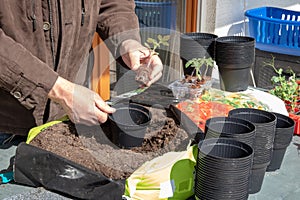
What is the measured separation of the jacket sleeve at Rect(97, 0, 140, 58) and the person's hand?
38mm

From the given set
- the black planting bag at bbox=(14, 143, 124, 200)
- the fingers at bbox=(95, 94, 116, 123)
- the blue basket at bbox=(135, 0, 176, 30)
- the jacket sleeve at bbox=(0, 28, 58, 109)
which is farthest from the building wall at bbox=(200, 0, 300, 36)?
the black planting bag at bbox=(14, 143, 124, 200)

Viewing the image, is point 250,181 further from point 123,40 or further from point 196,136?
point 123,40

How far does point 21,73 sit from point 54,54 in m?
0.27

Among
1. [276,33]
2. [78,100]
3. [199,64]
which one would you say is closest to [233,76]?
[199,64]

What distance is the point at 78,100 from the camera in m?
1.36

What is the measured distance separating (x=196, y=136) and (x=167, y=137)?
87 millimetres

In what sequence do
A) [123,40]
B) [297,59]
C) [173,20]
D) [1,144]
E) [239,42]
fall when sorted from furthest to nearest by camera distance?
1. [173,20]
2. [297,59]
3. [239,42]
4. [123,40]
5. [1,144]

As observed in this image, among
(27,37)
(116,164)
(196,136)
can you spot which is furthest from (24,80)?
(196,136)

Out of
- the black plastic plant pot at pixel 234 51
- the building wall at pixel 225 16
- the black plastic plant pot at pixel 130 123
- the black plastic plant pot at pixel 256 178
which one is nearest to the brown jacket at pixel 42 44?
the black plastic plant pot at pixel 130 123

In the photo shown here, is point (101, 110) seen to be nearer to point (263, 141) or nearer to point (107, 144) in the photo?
point (107, 144)

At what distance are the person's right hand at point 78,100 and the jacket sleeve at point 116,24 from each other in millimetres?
459

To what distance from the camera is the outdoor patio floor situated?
1.21 m

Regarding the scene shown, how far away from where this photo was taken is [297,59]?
3.28 meters

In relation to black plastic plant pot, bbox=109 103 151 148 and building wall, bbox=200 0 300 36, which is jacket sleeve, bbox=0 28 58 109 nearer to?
black plastic plant pot, bbox=109 103 151 148
